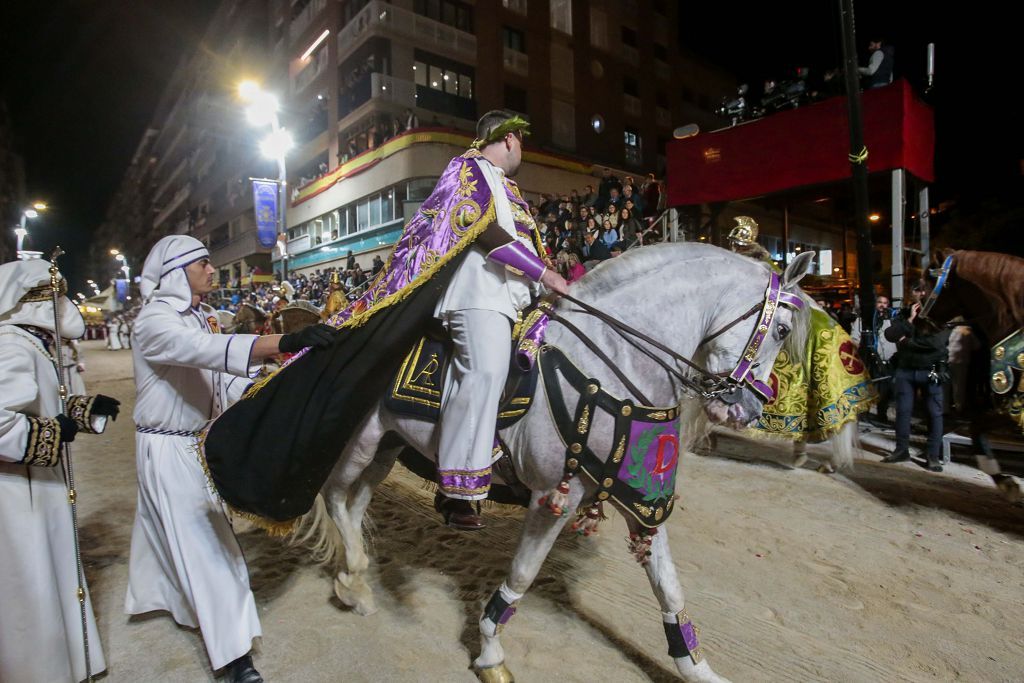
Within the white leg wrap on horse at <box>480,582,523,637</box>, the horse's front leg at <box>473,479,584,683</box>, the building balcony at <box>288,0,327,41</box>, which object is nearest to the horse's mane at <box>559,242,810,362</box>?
the horse's front leg at <box>473,479,584,683</box>

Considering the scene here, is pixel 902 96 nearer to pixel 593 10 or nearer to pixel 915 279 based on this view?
pixel 915 279

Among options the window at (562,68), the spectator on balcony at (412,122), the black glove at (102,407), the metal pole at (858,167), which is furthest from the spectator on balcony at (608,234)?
the window at (562,68)

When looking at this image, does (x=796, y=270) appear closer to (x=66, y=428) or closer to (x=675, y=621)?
(x=675, y=621)

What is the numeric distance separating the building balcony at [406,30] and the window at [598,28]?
6.38 meters

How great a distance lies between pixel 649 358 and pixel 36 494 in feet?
9.07

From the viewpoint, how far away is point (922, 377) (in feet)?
19.6

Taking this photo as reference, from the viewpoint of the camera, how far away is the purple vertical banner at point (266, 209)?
1345 centimetres

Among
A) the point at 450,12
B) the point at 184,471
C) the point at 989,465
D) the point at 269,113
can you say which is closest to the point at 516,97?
the point at 450,12

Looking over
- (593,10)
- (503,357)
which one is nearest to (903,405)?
(503,357)

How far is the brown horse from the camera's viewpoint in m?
3.74

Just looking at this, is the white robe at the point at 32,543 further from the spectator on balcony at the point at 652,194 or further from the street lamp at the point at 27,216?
the spectator on balcony at the point at 652,194

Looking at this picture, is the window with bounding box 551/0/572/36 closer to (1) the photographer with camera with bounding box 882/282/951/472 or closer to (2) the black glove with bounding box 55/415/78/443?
(1) the photographer with camera with bounding box 882/282/951/472

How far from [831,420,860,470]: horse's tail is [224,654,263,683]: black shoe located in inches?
185

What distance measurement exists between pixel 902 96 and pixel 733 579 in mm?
8426
